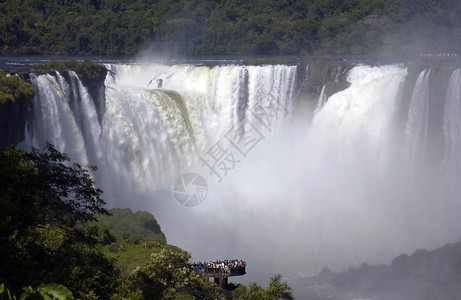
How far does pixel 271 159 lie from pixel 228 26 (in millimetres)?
30710

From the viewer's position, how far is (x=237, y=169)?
36781mm

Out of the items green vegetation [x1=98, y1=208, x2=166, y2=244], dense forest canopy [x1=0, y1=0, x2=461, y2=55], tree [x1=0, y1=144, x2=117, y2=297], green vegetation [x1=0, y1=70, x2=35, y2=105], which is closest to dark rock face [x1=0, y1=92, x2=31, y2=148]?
green vegetation [x1=0, y1=70, x2=35, y2=105]

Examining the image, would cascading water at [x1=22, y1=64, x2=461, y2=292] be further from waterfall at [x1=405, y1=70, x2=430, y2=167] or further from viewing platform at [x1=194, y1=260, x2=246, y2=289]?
viewing platform at [x1=194, y1=260, x2=246, y2=289]

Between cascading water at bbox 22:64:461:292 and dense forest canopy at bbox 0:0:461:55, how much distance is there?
816 inches

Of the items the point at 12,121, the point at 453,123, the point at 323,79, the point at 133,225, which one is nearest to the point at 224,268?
the point at 133,225

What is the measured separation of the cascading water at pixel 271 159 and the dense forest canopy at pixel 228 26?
20.7m

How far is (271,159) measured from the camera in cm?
3759

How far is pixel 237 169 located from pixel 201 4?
37157mm

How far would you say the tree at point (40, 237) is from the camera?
39.0 feet

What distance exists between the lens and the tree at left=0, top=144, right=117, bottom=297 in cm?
1188

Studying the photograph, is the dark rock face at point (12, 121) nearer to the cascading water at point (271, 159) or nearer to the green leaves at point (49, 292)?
the cascading water at point (271, 159)

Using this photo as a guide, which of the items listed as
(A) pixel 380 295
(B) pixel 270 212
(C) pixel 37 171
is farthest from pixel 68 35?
(C) pixel 37 171

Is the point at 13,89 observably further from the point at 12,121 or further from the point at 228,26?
the point at 228,26

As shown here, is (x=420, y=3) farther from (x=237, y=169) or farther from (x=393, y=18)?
(x=237, y=169)
